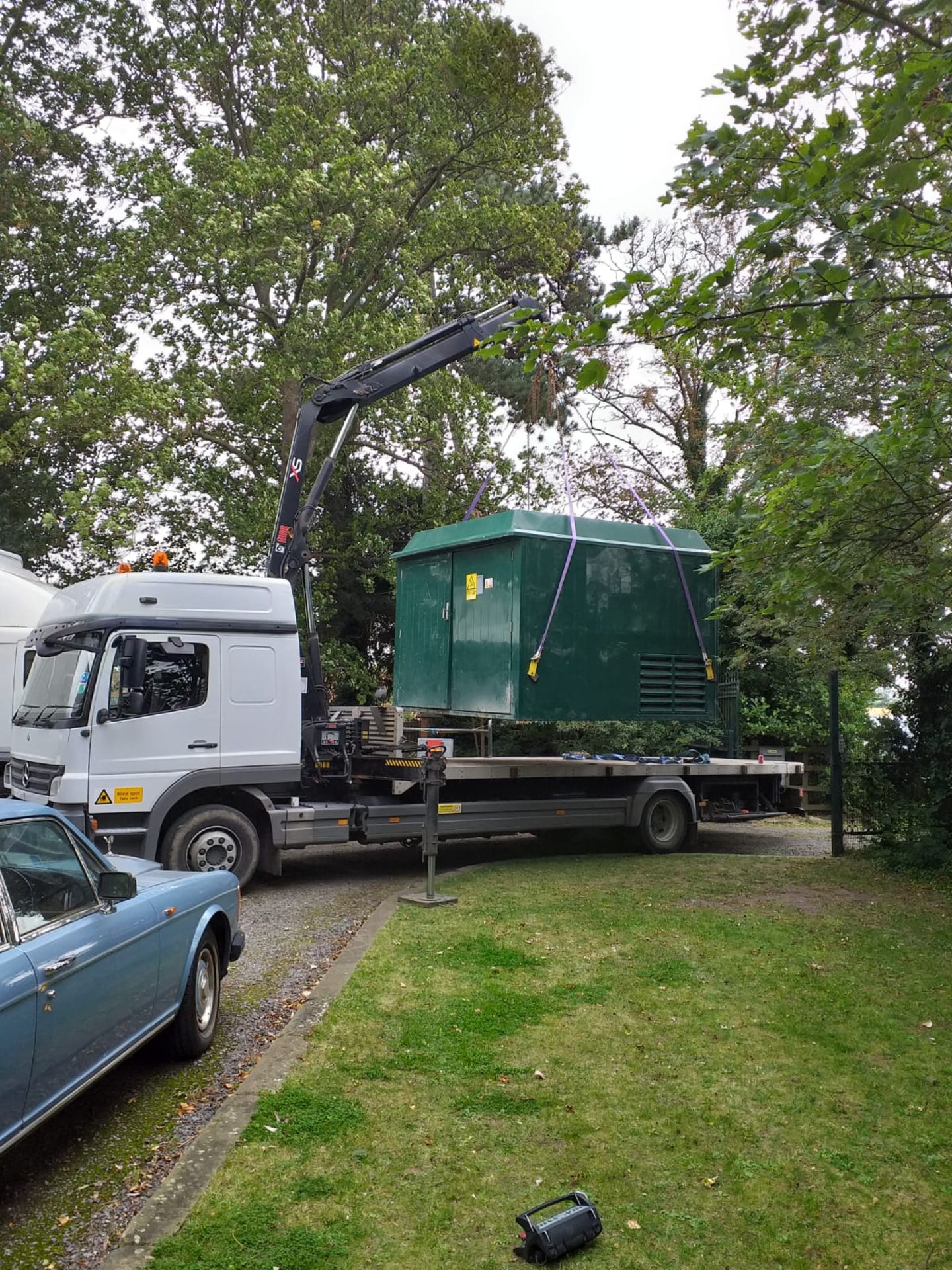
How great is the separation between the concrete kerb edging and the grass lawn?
8 centimetres

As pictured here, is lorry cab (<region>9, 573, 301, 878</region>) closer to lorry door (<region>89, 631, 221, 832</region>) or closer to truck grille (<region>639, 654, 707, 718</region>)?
lorry door (<region>89, 631, 221, 832</region>)

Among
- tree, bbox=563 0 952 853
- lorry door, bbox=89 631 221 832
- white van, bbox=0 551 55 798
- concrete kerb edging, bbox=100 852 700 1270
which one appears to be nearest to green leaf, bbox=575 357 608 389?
tree, bbox=563 0 952 853

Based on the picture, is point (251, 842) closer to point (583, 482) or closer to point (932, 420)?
point (932, 420)

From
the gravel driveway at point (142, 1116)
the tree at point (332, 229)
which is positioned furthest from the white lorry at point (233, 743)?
the tree at point (332, 229)

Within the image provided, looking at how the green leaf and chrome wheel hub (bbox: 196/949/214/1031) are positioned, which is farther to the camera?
the green leaf

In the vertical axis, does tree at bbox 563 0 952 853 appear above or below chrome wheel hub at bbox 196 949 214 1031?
above

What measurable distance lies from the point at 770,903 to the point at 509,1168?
18.7 feet

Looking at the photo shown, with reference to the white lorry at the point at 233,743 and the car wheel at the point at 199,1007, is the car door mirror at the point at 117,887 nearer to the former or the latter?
the car wheel at the point at 199,1007

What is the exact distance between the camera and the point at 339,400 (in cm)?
1174

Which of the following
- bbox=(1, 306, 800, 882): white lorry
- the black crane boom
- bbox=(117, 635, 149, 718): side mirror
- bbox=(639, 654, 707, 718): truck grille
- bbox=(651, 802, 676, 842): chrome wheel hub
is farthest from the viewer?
bbox=(651, 802, 676, 842): chrome wheel hub

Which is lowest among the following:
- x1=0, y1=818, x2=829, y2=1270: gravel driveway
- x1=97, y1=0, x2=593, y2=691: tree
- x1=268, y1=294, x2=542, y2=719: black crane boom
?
x1=0, y1=818, x2=829, y2=1270: gravel driveway

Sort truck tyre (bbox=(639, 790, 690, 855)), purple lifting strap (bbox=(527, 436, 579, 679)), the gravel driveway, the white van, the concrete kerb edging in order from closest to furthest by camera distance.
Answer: the concrete kerb edging < the gravel driveway < purple lifting strap (bbox=(527, 436, 579, 679)) < truck tyre (bbox=(639, 790, 690, 855)) < the white van

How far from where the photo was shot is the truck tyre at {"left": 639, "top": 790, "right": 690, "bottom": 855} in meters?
12.2

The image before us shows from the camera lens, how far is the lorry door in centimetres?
859
